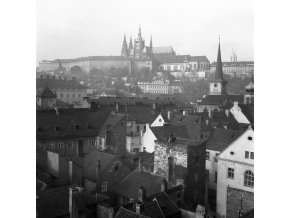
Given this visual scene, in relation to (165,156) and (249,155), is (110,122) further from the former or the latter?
(249,155)

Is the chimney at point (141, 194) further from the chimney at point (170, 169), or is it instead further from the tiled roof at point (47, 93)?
the tiled roof at point (47, 93)

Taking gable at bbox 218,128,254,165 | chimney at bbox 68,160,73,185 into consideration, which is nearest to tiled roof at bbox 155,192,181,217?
gable at bbox 218,128,254,165

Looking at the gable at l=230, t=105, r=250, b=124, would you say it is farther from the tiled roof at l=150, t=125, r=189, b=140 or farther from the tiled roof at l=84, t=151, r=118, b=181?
the tiled roof at l=84, t=151, r=118, b=181

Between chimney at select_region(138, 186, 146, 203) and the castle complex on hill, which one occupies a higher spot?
the castle complex on hill

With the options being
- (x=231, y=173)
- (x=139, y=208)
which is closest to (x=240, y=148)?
(x=231, y=173)
